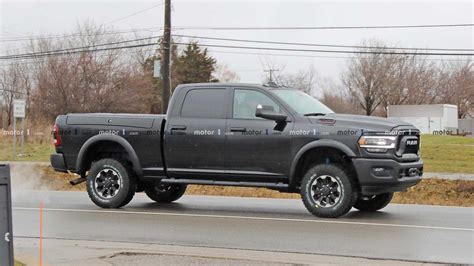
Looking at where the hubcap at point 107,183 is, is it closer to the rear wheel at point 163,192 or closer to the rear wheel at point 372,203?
the rear wheel at point 163,192

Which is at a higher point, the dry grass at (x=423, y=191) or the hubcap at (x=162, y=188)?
the hubcap at (x=162, y=188)

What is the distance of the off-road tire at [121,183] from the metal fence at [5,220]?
18.7 feet

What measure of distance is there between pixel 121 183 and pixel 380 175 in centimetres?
441

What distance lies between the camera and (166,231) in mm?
8570

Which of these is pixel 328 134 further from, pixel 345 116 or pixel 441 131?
pixel 441 131

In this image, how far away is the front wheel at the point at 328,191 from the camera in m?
9.16

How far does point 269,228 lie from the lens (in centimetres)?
877

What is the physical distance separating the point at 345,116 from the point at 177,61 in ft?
202

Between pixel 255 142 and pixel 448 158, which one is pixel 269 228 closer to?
pixel 255 142

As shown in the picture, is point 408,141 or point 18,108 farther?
point 18,108

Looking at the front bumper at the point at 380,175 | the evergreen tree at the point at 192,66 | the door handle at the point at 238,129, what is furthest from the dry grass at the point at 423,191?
the evergreen tree at the point at 192,66

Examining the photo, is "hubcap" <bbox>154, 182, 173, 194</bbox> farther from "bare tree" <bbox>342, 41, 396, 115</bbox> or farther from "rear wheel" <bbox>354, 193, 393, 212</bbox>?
"bare tree" <bbox>342, 41, 396, 115</bbox>

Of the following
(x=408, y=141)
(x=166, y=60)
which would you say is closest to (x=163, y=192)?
(x=408, y=141)

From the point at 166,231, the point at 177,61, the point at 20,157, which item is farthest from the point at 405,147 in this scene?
the point at 177,61
